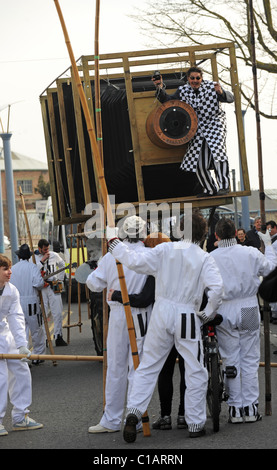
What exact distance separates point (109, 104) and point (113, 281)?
4.80 metres

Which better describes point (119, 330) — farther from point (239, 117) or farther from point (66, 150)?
point (66, 150)

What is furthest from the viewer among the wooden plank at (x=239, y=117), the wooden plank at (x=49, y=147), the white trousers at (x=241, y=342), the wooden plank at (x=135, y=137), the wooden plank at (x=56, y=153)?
the wooden plank at (x=49, y=147)

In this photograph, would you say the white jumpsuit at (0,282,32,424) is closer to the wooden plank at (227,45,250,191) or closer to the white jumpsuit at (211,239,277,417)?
the white jumpsuit at (211,239,277,417)

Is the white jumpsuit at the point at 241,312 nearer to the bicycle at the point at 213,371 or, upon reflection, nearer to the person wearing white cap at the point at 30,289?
the bicycle at the point at 213,371

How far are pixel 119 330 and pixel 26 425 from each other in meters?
1.32

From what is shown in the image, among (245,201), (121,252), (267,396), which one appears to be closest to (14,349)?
(121,252)

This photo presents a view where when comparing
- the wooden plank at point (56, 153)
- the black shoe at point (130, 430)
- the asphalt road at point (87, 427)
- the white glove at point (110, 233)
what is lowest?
the asphalt road at point (87, 427)


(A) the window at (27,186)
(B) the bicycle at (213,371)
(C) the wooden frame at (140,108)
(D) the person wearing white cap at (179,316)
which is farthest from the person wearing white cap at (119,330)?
(A) the window at (27,186)

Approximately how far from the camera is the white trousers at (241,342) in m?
8.55

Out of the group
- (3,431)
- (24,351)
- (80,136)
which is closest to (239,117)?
(80,136)

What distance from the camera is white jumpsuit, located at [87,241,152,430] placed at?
831 centimetres

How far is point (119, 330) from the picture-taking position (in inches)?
329

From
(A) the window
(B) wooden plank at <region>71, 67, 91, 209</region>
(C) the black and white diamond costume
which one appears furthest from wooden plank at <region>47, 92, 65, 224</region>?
(A) the window

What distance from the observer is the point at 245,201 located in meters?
35.2
